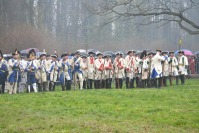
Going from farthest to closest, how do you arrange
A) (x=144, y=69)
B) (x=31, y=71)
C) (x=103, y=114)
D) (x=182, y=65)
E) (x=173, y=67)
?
(x=182, y=65) → (x=173, y=67) → (x=144, y=69) → (x=31, y=71) → (x=103, y=114)

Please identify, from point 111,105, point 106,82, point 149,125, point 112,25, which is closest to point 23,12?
point 112,25

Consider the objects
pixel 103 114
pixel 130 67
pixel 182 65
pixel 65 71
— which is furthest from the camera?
pixel 182 65

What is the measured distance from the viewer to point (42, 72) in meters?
20.5

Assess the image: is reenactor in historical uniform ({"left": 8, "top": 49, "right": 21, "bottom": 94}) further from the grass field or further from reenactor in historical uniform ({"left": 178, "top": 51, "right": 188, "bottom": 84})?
reenactor in historical uniform ({"left": 178, "top": 51, "right": 188, "bottom": 84})

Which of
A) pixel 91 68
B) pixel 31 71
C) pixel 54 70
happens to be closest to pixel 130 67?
Answer: pixel 91 68

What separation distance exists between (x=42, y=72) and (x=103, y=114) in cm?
1010

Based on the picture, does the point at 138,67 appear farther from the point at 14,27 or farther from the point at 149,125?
the point at 14,27

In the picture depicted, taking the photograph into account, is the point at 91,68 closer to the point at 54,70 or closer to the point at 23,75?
the point at 54,70

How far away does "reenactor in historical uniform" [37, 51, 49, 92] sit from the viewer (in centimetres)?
2053

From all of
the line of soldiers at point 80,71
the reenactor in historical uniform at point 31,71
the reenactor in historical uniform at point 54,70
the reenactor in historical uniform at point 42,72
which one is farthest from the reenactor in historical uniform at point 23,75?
the reenactor in historical uniform at point 54,70

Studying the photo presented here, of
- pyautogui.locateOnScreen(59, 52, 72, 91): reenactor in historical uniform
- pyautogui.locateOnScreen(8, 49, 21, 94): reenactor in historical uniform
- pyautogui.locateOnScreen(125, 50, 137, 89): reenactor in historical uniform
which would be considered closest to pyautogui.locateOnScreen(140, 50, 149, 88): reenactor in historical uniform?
pyautogui.locateOnScreen(125, 50, 137, 89): reenactor in historical uniform

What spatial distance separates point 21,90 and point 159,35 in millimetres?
54166

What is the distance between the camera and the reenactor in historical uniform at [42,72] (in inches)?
808

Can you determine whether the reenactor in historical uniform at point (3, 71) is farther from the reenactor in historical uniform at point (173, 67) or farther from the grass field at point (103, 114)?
the reenactor in historical uniform at point (173, 67)
